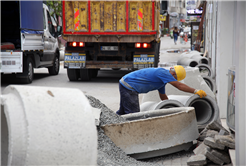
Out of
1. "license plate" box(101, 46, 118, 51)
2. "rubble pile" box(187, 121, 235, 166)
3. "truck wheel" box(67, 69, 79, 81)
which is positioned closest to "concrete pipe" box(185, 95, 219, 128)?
"rubble pile" box(187, 121, 235, 166)

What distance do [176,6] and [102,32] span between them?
208ft

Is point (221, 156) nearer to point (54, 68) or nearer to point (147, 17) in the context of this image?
point (147, 17)

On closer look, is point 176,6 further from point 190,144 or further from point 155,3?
point 190,144

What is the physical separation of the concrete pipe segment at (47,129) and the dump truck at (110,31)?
8435mm

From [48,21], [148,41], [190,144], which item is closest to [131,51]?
[148,41]

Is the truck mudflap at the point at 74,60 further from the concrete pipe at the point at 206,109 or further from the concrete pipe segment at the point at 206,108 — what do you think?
the concrete pipe at the point at 206,109

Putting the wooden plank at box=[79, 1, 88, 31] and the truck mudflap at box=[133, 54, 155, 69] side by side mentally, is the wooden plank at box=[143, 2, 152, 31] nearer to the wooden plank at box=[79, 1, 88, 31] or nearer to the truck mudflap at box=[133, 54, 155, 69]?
the truck mudflap at box=[133, 54, 155, 69]

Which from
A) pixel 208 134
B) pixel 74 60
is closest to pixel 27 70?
pixel 74 60

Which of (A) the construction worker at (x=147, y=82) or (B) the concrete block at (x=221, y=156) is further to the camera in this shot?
(A) the construction worker at (x=147, y=82)

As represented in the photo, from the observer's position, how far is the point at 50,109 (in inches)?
102

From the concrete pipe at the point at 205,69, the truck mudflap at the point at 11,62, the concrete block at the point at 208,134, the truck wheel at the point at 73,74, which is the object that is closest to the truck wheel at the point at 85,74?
the truck wheel at the point at 73,74

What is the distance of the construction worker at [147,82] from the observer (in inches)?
207

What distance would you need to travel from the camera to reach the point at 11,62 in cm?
998

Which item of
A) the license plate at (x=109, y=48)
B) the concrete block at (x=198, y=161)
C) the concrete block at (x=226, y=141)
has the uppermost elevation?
the license plate at (x=109, y=48)
